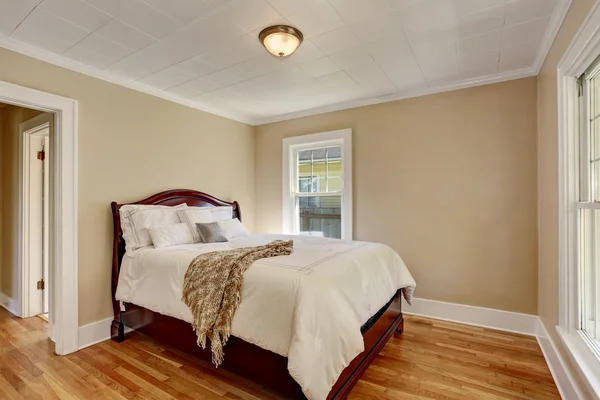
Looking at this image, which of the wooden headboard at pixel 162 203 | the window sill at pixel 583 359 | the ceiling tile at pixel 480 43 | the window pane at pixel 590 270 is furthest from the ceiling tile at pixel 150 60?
the window sill at pixel 583 359

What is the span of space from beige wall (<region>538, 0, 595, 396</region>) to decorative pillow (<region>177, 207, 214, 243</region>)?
122 inches

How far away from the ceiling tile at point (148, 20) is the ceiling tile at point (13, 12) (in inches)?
20.1

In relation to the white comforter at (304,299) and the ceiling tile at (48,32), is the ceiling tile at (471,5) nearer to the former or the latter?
the white comforter at (304,299)

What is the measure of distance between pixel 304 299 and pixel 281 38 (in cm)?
179

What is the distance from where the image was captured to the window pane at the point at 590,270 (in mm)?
1772

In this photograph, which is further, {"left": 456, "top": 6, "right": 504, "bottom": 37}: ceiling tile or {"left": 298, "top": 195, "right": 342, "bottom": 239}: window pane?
{"left": 298, "top": 195, "right": 342, "bottom": 239}: window pane

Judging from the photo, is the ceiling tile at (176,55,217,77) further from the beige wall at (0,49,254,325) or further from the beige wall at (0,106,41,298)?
the beige wall at (0,106,41,298)

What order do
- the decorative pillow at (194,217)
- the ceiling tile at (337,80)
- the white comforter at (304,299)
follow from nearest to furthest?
the white comforter at (304,299)
the ceiling tile at (337,80)
the decorative pillow at (194,217)

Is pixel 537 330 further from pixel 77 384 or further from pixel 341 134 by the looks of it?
pixel 77 384

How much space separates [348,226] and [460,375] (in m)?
2.03

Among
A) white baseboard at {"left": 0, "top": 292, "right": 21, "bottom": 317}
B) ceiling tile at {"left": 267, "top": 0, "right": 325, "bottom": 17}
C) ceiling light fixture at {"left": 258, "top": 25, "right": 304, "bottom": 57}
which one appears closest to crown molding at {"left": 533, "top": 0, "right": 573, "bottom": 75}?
ceiling tile at {"left": 267, "top": 0, "right": 325, "bottom": 17}

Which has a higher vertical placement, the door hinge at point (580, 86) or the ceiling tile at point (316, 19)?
the ceiling tile at point (316, 19)

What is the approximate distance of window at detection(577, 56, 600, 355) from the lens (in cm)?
178

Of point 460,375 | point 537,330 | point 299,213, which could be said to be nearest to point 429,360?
point 460,375
